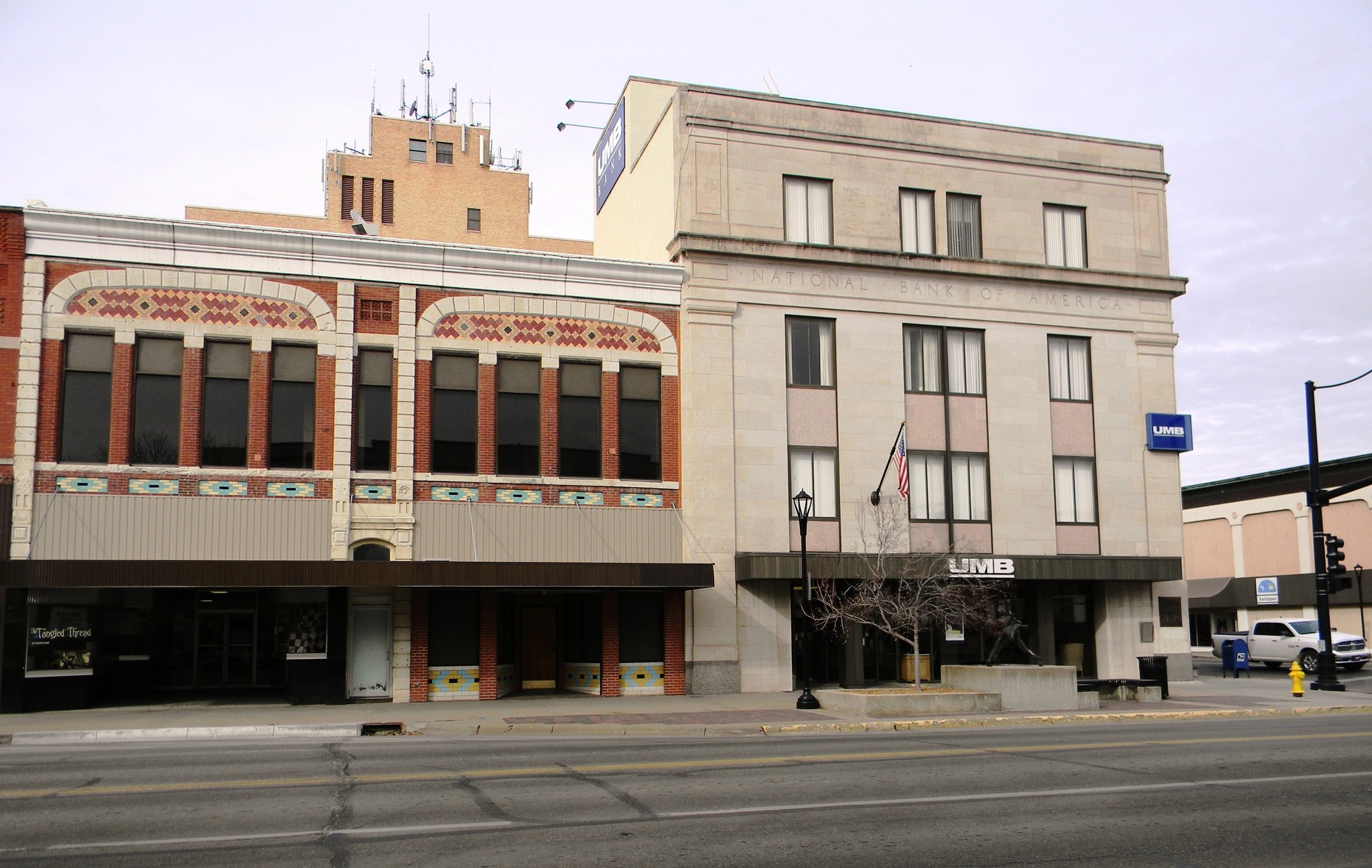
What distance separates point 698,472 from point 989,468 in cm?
845

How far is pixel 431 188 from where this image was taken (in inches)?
2736

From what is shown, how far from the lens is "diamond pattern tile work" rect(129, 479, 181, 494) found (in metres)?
25.4

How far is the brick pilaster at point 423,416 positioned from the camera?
27516 mm

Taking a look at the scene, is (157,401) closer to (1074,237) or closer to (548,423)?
(548,423)

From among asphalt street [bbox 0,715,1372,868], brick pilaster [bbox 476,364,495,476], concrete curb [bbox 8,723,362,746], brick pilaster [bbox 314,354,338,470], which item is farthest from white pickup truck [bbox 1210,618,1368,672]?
concrete curb [bbox 8,723,362,746]

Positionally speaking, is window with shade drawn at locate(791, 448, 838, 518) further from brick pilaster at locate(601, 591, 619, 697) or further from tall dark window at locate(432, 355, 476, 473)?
tall dark window at locate(432, 355, 476, 473)

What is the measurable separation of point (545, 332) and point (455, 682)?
8.72m

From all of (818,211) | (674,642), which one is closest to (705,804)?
(674,642)

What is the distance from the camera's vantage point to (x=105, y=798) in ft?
40.8

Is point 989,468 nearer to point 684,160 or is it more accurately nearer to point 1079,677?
point 1079,677

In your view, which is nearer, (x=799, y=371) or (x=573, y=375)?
(x=573, y=375)

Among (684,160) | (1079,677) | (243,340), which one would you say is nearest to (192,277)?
(243,340)

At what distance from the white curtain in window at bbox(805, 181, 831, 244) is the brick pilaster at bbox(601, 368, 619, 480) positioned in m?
6.96

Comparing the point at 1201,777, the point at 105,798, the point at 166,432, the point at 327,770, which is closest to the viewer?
the point at 105,798
